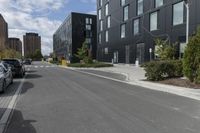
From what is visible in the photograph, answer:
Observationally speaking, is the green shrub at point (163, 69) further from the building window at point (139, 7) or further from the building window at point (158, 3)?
the building window at point (139, 7)

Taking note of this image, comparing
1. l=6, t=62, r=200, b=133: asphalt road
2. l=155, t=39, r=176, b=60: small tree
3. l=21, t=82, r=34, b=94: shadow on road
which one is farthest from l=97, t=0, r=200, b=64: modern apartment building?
l=6, t=62, r=200, b=133: asphalt road

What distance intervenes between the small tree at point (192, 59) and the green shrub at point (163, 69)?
8.31 feet

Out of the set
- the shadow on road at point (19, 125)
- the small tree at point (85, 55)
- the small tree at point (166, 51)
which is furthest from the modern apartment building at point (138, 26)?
the shadow on road at point (19, 125)

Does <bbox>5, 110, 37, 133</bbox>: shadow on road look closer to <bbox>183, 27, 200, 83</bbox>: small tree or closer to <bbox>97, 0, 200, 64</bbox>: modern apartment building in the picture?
<bbox>183, 27, 200, 83</bbox>: small tree

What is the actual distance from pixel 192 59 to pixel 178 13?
19.8 m

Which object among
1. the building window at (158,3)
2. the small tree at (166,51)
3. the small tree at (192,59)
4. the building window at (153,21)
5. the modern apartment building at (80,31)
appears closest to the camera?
the small tree at (192,59)

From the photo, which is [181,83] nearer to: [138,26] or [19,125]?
[19,125]

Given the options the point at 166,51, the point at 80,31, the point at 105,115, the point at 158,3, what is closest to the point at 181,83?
the point at 105,115

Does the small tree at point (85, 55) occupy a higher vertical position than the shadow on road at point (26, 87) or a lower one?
higher

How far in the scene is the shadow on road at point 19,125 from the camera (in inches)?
266

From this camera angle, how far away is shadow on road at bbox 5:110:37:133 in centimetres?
675

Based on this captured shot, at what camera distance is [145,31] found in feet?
140

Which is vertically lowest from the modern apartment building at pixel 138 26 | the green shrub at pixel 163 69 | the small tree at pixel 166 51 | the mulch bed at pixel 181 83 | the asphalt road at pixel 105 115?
the asphalt road at pixel 105 115

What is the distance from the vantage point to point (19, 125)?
7.24 metres
